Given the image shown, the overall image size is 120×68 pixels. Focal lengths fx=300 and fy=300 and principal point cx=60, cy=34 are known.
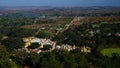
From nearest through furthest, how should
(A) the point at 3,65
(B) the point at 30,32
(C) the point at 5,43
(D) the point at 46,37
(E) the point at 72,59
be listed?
(A) the point at 3,65
(E) the point at 72,59
(C) the point at 5,43
(D) the point at 46,37
(B) the point at 30,32

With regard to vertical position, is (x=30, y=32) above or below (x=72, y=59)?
below

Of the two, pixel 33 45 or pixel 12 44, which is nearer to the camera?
pixel 12 44

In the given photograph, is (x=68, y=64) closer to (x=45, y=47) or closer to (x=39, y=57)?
(x=39, y=57)

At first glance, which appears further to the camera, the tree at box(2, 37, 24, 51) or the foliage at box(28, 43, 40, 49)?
the foliage at box(28, 43, 40, 49)

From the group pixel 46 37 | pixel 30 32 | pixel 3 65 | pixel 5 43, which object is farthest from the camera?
pixel 30 32

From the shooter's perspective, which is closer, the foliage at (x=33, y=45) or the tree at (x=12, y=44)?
the tree at (x=12, y=44)

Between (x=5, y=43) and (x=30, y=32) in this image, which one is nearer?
(x=5, y=43)

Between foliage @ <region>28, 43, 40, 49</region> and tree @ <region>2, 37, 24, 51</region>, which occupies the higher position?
tree @ <region>2, 37, 24, 51</region>

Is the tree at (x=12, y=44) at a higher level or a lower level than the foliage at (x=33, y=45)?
higher

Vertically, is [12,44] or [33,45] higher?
[12,44]

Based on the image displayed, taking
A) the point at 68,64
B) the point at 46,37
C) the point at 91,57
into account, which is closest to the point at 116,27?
the point at 46,37
